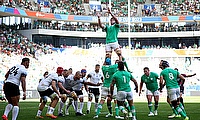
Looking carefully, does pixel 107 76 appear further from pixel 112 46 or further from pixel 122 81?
pixel 122 81

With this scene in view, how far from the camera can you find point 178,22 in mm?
63281

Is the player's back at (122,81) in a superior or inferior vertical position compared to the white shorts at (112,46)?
inferior

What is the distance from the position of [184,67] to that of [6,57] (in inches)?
920

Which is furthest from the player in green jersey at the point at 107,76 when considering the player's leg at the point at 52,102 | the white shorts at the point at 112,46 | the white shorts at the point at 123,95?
the white shorts at the point at 123,95

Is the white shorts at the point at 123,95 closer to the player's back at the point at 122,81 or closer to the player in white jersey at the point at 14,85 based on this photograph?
the player's back at the point at 122,81

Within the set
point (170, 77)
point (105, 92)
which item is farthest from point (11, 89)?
point (170, 77)

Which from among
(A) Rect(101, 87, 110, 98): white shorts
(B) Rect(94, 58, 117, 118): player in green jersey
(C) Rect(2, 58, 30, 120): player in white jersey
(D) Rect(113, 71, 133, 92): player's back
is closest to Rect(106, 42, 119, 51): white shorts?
(B) Rect(94, 58, 117, 118): player in green jersey

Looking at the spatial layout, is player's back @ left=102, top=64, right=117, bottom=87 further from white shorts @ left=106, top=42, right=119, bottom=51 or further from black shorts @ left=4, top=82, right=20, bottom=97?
black shorts @ left=4, top=82, right=20, bottom=97

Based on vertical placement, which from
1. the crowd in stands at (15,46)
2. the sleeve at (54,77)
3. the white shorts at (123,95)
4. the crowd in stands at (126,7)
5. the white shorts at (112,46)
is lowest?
the crowd in stands at (15,46)

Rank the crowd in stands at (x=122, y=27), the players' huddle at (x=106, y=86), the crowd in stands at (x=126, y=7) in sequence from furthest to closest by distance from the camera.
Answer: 1. the crowd in stands at (x=126, y=7)
2. the crowd in stands at (x=122, y=27)
3. the players' huddle at (x=106, y=86)

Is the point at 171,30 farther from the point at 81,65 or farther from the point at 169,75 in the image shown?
the point at 169,75

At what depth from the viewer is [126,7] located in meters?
64.8

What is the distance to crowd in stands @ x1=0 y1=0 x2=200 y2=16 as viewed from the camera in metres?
60.1

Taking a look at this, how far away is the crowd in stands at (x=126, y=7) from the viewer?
60.1 meters
